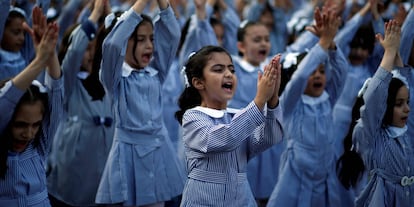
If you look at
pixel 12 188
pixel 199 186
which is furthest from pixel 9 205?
pixel 199 186

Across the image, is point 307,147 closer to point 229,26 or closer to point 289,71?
point 289,71

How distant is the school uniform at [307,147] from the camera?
3.92 metres

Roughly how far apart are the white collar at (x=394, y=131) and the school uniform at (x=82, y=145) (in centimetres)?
196

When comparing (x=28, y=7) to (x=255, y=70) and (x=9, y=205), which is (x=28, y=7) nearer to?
(x=255, y=70)

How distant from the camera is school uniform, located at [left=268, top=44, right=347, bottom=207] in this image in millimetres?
3920

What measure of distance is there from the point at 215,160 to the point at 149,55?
1.13 metres

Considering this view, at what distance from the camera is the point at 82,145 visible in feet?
14.2

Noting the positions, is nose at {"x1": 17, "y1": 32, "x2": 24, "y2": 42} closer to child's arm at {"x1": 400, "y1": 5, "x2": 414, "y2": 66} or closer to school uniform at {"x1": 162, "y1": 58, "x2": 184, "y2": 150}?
school uniform at {"x1": 162, "y1": 58, "x2": 184, "y2": 150}

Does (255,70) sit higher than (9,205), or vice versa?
(255,70)

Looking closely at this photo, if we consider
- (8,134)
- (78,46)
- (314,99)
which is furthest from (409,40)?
(8,134)

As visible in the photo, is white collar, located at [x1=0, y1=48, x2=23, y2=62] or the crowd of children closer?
the crowd of children

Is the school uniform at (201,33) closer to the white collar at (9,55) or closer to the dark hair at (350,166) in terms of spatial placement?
the white collar at (9,55)

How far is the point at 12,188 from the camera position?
2854 millimetres

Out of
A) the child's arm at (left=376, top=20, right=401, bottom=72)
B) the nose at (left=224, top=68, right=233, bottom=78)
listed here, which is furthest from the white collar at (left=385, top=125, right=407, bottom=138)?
the nose at (left=224, top=68, right=233, bottom=78)
